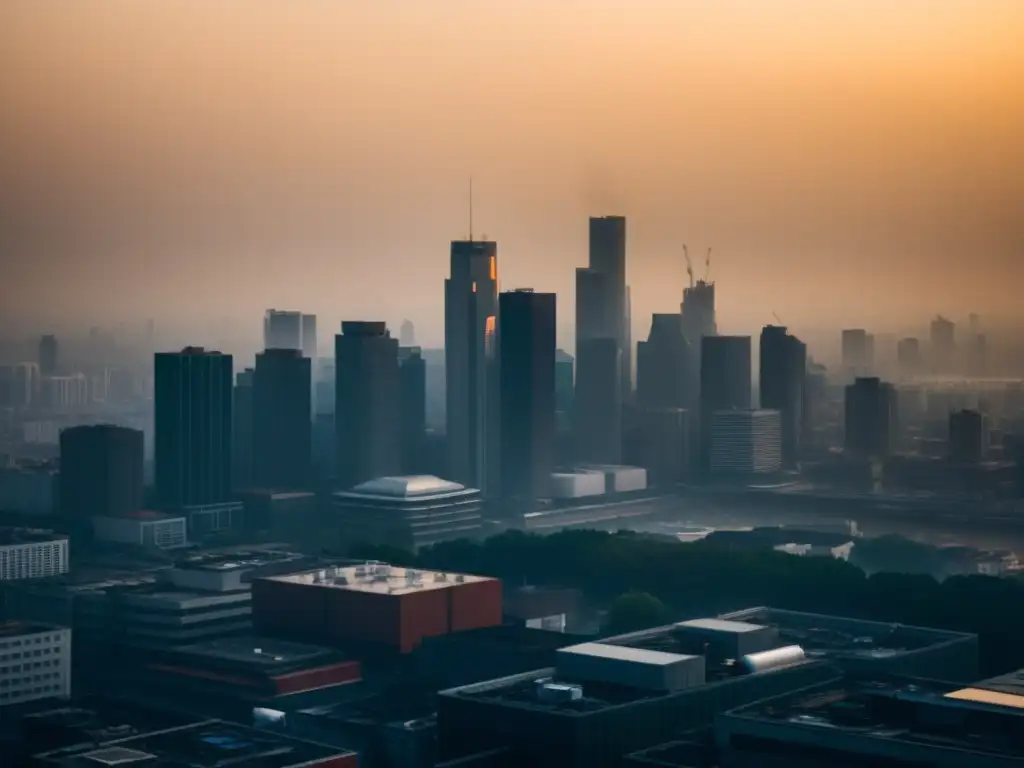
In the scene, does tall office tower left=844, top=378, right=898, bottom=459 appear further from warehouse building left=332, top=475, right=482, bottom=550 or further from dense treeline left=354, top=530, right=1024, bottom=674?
dense treeline left=354, top=530, right=1024, bottom=674

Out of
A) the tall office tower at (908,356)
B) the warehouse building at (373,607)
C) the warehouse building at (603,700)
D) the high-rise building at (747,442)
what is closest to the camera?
the warehouse building at (603,700)

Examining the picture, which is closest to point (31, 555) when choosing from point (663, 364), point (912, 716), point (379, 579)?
point (379, 579)

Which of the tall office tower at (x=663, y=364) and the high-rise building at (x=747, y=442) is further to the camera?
the tall office tower at (x=663, y=364)

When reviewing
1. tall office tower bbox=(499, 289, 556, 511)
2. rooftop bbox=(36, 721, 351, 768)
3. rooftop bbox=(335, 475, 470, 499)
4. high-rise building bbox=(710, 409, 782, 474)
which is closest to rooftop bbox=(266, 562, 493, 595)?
rooftop bbox=(36, 721, 351, 768)

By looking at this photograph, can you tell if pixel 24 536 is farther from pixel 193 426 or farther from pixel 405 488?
pixel 405 488

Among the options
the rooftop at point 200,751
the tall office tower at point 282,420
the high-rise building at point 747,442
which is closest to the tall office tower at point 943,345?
the high-rise building at point 747,442

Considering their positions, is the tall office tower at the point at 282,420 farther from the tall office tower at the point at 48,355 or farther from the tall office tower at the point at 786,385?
the tall office tower at the point at 786,385
